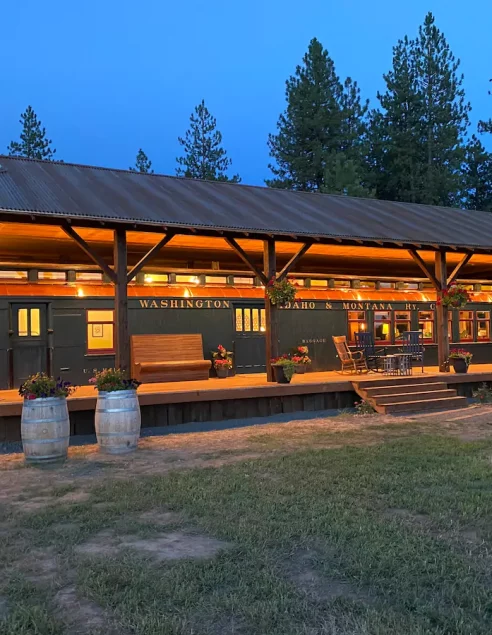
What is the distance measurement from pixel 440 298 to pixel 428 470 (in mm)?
7166

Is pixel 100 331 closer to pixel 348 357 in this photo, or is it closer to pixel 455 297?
pixel 348 357

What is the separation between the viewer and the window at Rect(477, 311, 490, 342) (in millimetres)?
17250

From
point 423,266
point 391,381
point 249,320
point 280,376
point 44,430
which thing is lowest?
point 44,430

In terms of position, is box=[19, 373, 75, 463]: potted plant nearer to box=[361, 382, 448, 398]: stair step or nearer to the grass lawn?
the grass lawn

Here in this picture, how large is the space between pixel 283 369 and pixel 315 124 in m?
23.5

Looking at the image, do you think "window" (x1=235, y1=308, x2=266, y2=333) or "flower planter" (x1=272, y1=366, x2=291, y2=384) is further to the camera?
"window" (x1=235, y1=308, x2=266, y2=333)

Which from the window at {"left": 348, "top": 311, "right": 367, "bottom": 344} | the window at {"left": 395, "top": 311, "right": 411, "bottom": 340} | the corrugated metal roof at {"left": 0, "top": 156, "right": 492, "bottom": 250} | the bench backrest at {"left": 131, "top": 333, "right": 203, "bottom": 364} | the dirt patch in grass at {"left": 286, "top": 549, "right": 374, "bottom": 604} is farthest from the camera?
the window at {"left": 395, "top": 311, "right": 411, "bottom": 340}

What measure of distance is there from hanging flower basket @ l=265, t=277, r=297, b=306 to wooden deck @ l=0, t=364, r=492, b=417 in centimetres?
152

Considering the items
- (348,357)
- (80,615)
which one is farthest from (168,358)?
(80,615)

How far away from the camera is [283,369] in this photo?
1112cm

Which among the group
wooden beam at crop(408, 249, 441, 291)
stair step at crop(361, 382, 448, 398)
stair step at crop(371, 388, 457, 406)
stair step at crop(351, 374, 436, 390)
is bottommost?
stair step at crop(371, 388, 457, 406)

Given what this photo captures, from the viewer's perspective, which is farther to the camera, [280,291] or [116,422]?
[280,291]

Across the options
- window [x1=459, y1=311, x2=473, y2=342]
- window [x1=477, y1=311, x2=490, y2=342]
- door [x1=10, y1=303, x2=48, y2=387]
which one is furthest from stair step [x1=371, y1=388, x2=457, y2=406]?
door [x1=10, y1=303, x2=48, y2=387]

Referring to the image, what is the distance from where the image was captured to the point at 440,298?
1294 centimetres
